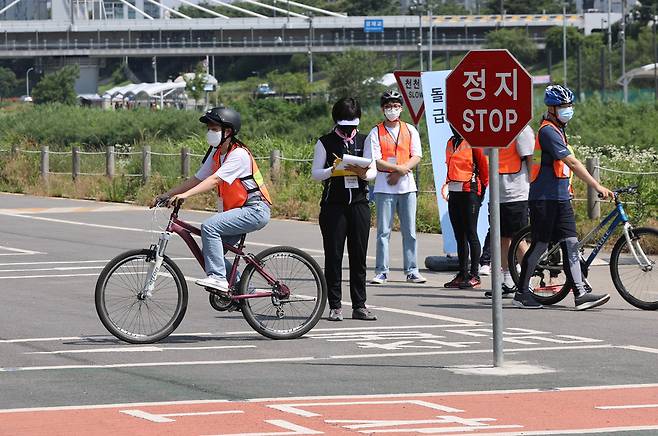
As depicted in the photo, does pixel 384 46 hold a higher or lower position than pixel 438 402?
higher

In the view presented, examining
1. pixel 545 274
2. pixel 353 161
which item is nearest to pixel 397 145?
pixel 545 274

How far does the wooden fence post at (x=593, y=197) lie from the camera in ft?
74.2

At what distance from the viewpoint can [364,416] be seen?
29.7ft


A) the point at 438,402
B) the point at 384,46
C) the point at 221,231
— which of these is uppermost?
the point at 384,46

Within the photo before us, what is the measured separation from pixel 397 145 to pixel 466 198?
905 mm

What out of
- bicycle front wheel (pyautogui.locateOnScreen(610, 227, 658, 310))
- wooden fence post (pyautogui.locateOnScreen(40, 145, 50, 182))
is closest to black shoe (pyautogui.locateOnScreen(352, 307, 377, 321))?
bicycle front wheel (pyautogui.locateOnScreen(610, 227, 658, 310))

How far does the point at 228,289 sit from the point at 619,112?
62993 millimetres

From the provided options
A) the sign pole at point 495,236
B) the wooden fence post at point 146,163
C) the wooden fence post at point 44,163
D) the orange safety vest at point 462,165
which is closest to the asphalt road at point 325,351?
the sign pole at point 495,236

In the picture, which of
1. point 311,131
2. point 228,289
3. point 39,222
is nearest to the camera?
point 228,289

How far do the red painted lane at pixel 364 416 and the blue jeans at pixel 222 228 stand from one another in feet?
9.88

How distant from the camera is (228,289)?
1252 centimetres

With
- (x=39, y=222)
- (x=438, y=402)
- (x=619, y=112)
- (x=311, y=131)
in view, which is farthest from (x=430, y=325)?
(x=311, y=131)

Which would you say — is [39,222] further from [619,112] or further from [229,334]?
[619,112]

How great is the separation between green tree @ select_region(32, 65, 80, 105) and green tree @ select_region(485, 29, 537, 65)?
4078 cm
